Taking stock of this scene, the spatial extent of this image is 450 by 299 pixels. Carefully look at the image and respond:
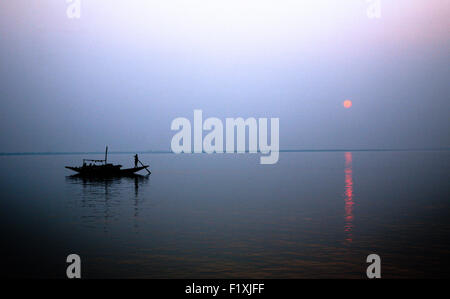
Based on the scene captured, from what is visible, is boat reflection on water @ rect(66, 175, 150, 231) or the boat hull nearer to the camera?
boat reflection on water @ rect(66, 175, 150, 231)

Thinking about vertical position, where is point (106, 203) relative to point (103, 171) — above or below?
below

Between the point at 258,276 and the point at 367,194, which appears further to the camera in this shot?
the point at 367,194

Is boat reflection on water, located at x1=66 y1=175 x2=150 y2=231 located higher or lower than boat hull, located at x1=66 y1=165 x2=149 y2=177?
lower

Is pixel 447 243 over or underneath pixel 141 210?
underneath

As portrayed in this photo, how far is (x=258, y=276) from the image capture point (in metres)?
19.7

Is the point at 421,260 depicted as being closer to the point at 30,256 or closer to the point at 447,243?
the point at 447,243

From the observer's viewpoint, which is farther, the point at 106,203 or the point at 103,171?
the point at 103,171

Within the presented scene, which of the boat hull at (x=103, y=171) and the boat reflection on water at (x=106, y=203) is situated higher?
the boat hull at (x=103, y=171)

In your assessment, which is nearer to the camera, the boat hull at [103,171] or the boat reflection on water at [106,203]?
the boat reflection on water at [106,203]

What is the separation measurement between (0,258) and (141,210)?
1861cm
